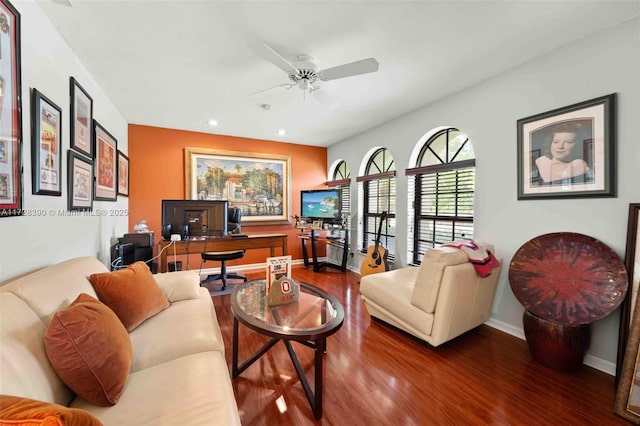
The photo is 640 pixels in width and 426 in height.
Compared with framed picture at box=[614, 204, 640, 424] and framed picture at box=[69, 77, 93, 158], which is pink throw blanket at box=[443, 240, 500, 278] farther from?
framed picture at box=[69, 77, 93, 158]

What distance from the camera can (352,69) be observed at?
6.56ft

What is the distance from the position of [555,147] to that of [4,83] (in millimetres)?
3593

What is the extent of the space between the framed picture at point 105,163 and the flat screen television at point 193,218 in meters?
0.66

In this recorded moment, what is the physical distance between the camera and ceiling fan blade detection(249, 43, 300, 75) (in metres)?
1.74

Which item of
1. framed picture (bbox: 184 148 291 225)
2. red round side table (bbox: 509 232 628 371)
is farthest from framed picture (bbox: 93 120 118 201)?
red round side table (bbox: 509 232 628 371)

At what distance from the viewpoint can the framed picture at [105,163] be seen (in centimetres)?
257

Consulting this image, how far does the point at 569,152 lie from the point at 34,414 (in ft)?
10.3

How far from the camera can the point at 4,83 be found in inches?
50.1

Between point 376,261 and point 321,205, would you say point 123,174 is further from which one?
point 376,261

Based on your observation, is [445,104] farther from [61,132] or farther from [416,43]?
[61,132]

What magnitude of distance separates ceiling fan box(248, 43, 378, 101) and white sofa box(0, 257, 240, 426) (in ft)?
5.87

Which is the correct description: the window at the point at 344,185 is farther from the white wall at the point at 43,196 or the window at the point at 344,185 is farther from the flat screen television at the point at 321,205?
the white wall at the point at 43,196

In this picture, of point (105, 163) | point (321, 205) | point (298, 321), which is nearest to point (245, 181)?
point (321, 205)

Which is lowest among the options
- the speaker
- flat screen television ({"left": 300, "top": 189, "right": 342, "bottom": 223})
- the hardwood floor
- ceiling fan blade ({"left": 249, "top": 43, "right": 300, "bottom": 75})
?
the hardwood floor
